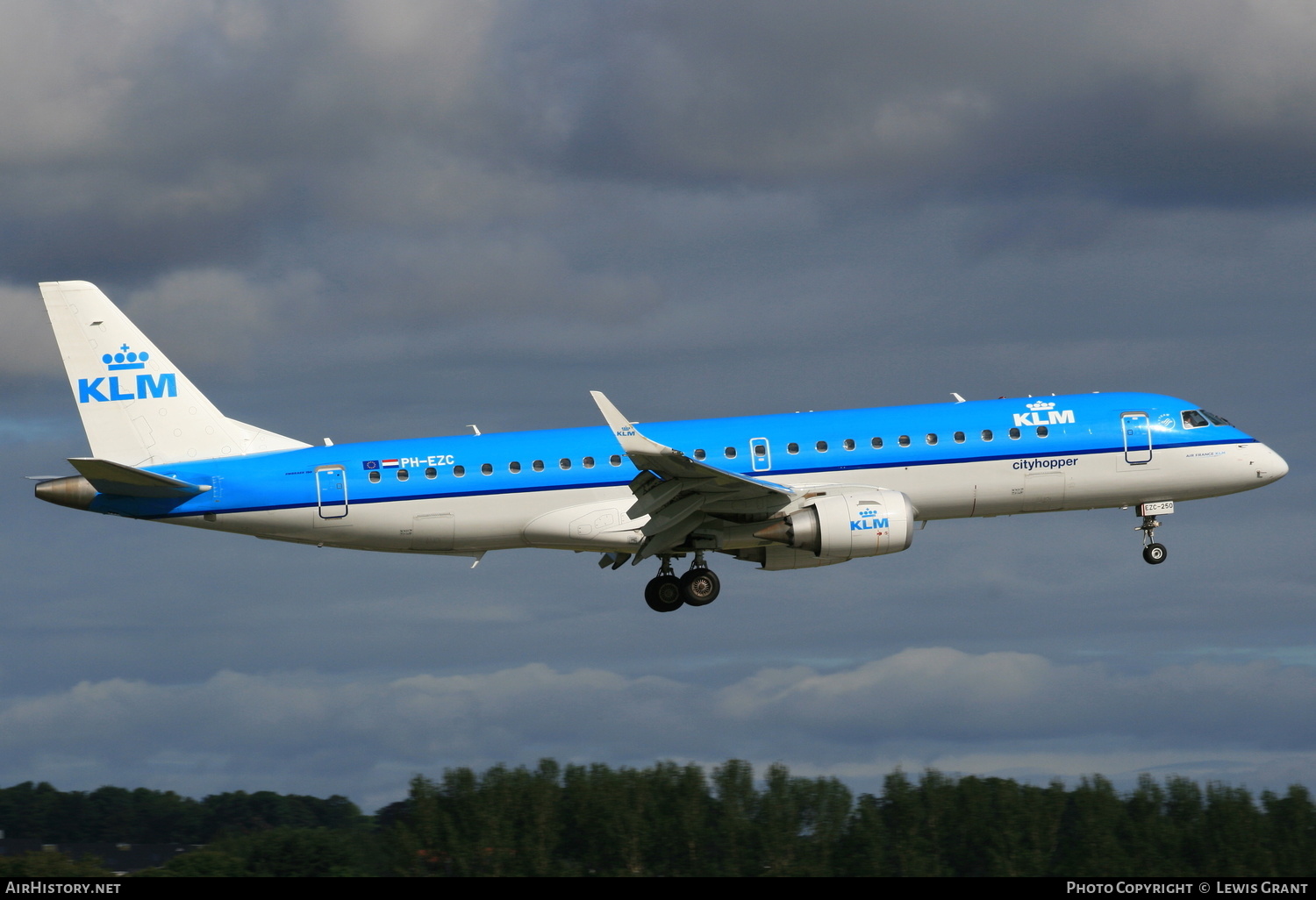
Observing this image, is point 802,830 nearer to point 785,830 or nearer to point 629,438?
point 785,830

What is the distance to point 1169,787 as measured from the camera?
4547 inches

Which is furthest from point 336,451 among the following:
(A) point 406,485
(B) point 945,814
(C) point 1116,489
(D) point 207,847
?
(B) point 945,814

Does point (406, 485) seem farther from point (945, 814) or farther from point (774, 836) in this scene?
point (945, 814)

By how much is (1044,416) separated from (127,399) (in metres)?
28.9

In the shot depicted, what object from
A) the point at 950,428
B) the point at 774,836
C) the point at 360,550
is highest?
the point at 950,428

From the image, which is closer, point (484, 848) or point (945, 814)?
point (484, 848)

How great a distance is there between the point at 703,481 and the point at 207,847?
72.0 meters

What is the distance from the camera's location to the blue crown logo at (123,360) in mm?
43812

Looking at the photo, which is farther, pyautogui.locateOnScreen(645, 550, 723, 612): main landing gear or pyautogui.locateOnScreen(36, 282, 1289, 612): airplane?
pyautogui.locateOnScreen(645, 550, 723, 612): main landing gear

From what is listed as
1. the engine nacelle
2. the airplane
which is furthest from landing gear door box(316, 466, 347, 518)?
the engine nacelle

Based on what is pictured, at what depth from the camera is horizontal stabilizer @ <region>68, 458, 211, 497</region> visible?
39312mm

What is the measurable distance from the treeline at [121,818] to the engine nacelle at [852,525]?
278 ft

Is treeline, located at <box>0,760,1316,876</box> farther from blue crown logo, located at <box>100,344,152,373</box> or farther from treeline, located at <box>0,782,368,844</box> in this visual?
blue crown logo, located at <box>100,344,152,373</box>

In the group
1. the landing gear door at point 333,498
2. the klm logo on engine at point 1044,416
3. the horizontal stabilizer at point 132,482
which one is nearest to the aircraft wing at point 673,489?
the klm logo on engine at point 1044,416
